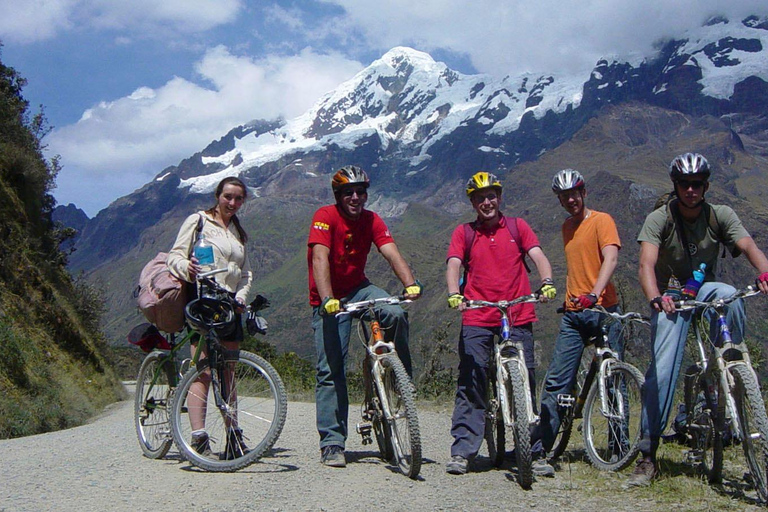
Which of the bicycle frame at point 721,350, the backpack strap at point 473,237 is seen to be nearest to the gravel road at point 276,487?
the bicycle frame at point 721,350

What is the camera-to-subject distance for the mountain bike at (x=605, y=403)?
601 centimetres

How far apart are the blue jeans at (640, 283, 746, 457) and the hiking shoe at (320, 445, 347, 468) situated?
Answer: 7.45 ft

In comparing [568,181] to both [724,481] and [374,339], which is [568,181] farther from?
[724,481]

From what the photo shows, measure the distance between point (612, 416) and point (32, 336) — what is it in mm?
12327

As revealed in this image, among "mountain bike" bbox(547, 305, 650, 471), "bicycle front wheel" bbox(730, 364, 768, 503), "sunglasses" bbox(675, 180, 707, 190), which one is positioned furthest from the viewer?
"mountain bike" bbox(547, 305, 650, 471)

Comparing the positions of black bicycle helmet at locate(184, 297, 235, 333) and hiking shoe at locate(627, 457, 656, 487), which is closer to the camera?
hiking shoe at locate(627, 457, 656, 487)

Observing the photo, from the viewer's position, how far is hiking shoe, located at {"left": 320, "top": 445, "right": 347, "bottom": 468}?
6109 mm

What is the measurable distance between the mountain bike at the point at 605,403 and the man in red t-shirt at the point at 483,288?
564 mm

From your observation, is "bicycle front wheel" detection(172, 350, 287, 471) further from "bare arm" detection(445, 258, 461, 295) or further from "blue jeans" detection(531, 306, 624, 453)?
"blue jeans" detection(531, 306, 624, 453)

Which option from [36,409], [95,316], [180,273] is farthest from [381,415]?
[95,316]

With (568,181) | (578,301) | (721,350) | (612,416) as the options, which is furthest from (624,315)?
(568,181)

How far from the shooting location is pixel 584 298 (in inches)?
237

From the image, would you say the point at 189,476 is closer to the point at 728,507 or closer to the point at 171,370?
the point at 171,370

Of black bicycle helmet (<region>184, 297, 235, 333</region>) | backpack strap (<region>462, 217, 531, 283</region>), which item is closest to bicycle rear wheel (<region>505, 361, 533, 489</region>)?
backpack strap (<region>462, 217, 531, 283</region>)
